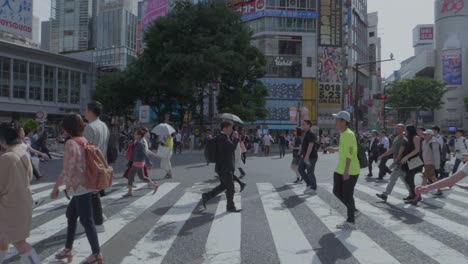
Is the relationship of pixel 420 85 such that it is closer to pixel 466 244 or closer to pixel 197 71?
pixel 197 71

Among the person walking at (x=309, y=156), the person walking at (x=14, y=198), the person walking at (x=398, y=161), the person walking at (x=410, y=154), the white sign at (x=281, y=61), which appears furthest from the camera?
the white sign at (x=281, y=61)

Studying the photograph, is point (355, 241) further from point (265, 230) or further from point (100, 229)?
point (100, 229)

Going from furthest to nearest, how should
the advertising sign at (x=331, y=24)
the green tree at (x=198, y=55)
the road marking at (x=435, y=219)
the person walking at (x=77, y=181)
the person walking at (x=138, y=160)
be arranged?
the advertising sign at (x=331, y=24), the green tree at (x=198, y=55), the person walking at (x=138, y=160), the road marking at (x=435, y=219), the person walking at (x=77, y=181)

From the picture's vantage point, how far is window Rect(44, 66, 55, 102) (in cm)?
5528

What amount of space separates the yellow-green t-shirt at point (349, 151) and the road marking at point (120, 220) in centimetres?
342

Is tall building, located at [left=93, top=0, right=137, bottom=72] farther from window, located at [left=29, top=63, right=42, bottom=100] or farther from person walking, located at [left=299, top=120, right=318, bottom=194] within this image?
person walking, located at [left=299, top=120, right=318, bottom=194]

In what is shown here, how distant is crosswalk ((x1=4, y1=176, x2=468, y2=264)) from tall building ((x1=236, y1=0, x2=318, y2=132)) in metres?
42.3

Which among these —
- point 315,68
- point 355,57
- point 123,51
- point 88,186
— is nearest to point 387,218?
point 88,186

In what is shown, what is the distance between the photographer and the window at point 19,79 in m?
50.5

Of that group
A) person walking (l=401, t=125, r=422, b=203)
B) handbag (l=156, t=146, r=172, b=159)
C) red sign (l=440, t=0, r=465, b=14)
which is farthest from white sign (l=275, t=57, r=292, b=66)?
person walking (l=401, t=125, r=422, b=203)

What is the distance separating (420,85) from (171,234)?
56.4 m

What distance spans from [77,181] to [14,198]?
681mm

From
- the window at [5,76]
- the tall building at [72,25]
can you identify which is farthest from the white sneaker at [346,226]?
the tall building at [72,25]

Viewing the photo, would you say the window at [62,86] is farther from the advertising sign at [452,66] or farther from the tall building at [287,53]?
the advertising sign at [452,66]
